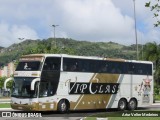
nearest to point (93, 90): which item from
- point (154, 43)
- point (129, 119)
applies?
point (129, 119)

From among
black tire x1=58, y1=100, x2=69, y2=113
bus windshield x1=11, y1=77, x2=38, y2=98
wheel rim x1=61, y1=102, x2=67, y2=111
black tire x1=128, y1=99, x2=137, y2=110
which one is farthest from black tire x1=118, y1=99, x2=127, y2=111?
bus windshield x1=11, y1=77, x2=38, y2=98

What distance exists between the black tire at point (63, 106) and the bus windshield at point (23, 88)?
224cm

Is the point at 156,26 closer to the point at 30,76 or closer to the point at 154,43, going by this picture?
the point at 30,76

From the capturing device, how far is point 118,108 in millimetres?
31469

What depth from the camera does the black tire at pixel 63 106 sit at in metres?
26.8

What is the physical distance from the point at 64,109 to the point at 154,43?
110ft

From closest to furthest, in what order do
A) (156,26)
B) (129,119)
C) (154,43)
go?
(156,26) → (129,119) → (154,43)

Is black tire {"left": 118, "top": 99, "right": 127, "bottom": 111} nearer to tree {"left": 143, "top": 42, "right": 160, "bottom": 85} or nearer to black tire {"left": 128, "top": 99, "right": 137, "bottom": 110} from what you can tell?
black tire {"left": 128, "top": 99, "right": 137, "bottom": 110}

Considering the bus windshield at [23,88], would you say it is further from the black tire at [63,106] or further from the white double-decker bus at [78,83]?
the black tire at [63,106]

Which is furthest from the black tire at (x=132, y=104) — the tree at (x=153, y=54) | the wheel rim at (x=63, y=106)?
the tree at (x=153, y=54)

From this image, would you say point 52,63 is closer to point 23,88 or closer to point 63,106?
point 23,88

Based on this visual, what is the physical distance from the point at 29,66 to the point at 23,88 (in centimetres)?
149

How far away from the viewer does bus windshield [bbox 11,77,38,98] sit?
25.4m

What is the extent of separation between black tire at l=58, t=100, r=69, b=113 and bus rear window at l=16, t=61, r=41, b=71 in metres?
2.96
